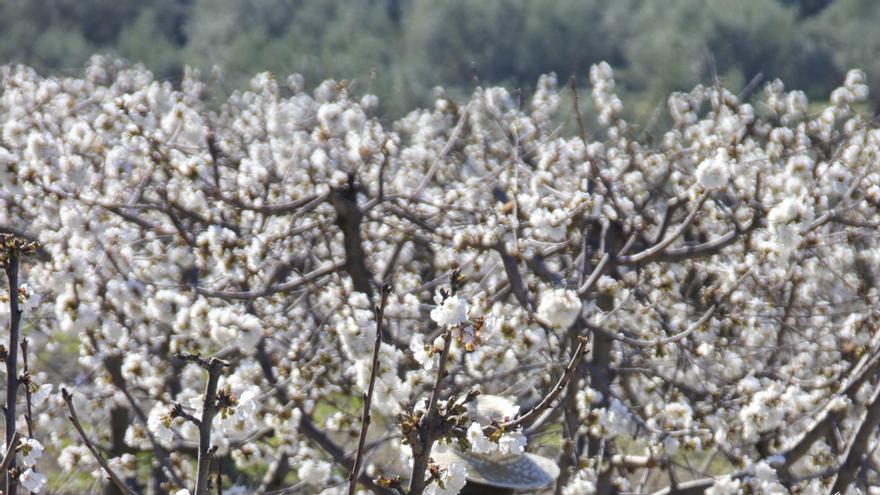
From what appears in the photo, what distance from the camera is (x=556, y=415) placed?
4270 mm

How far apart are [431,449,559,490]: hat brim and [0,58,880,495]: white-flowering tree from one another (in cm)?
14

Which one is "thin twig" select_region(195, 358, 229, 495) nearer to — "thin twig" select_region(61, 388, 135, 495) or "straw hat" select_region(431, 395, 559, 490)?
"thin twig" select_region(61, 388, 135, 495)

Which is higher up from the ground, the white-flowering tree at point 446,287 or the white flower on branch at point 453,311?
the white-flowering tree at point 446,287

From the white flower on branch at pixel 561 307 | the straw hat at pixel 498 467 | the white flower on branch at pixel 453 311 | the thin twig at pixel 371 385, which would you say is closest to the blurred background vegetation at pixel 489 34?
the white flower on branch at pixel 561 307

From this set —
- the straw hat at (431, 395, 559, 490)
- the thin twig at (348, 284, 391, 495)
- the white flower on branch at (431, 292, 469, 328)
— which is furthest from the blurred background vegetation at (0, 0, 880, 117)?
the thin twig at (348, 284, 391, 495)

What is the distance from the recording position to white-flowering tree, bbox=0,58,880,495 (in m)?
3.89

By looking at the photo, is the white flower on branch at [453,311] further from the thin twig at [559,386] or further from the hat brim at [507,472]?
the hat brim at [507,472]

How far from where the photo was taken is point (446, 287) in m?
3.67

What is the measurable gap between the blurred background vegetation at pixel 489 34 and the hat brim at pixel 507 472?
21.5 meters

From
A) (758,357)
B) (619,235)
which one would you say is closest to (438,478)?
(619,235)

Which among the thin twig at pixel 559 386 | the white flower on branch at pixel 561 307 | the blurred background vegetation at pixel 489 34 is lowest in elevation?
the thin twig at pixel 559 386

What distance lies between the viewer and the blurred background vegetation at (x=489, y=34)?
86.3ft

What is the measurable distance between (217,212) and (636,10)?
33.2 m

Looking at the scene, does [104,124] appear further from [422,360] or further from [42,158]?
[422,360]
